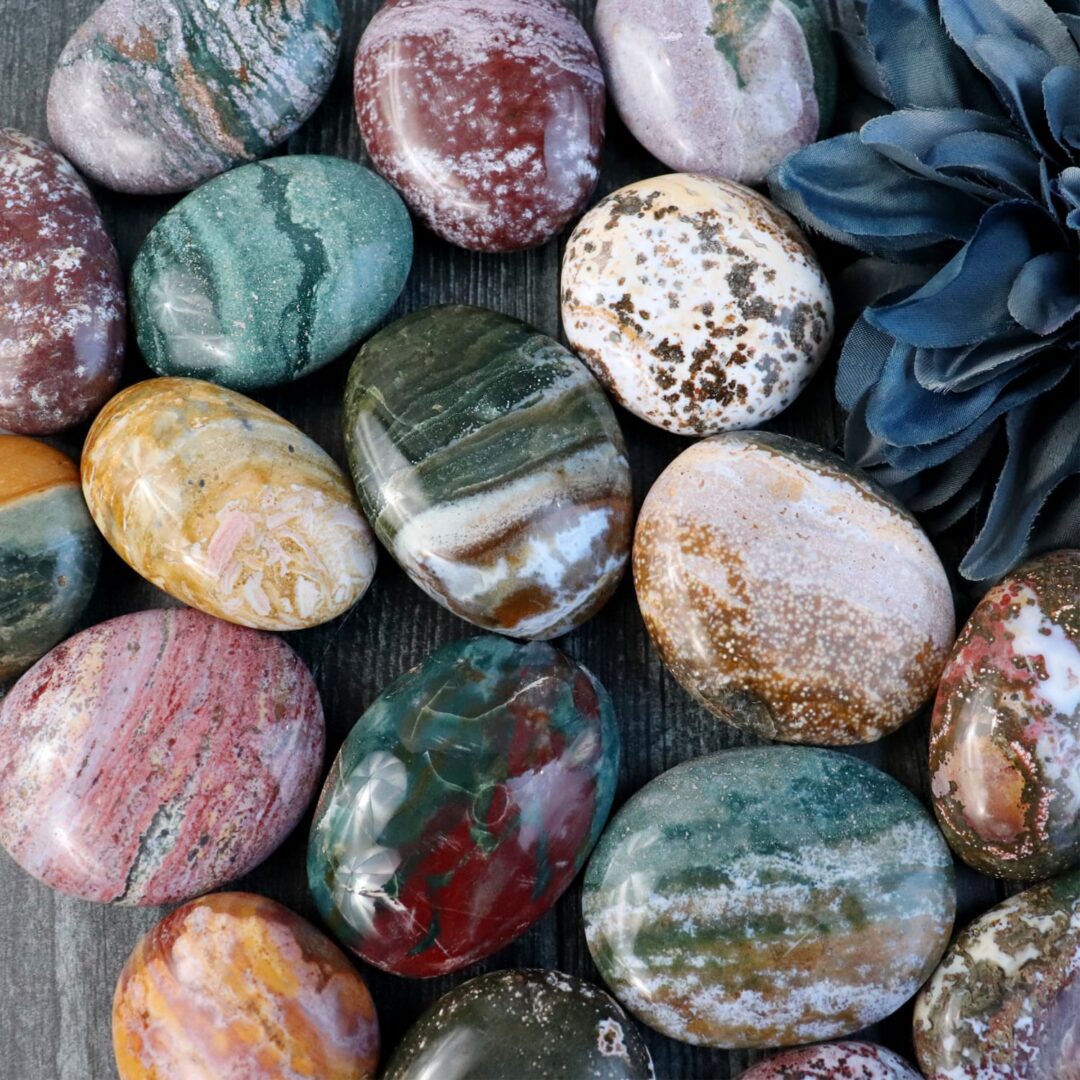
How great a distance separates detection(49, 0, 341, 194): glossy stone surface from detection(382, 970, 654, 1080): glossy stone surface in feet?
1.78

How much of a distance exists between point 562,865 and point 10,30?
2.29 feet

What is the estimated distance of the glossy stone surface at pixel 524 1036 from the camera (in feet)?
1.82

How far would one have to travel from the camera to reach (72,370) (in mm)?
636

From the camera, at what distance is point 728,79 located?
659 mm

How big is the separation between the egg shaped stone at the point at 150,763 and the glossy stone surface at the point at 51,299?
0.15 meters

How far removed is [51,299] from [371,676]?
0.30 metres

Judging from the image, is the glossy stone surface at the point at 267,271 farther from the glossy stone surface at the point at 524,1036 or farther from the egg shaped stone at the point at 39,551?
the glossy stone surface at the point at 524,1036

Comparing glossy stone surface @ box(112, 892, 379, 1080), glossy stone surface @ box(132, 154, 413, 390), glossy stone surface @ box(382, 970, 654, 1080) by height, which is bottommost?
glossy stone surface @ box(382, 970, 654, 1080)

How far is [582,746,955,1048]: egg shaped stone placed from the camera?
1.87 feet

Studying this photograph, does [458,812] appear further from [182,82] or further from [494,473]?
[182,82]

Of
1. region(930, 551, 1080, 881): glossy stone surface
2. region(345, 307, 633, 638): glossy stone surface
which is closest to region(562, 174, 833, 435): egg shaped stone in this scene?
region(345, 307, 633, 638): glossy stone surface

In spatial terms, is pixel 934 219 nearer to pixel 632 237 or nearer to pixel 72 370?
pixel 632 237

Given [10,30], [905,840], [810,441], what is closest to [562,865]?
[905,840]

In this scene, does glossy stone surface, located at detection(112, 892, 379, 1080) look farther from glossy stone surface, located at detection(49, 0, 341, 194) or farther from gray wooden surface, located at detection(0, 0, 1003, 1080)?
glossy stone surface, located at detection(49, 0, 341, 194)
